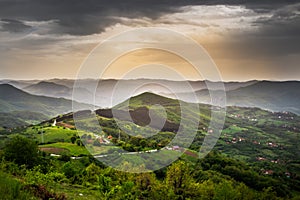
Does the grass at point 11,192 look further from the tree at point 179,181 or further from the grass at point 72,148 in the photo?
the grass at point 72,148

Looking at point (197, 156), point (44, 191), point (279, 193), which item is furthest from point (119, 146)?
point (44, 191)

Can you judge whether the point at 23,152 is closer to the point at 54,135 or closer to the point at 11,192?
the point at 11,192

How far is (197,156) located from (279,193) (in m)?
31.5

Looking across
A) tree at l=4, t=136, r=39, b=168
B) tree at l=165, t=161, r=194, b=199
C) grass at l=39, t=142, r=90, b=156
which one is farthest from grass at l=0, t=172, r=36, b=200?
grass at l=39, t=142, r=90, b=156

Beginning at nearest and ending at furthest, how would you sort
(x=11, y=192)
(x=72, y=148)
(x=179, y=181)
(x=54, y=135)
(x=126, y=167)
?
(x=11, y=192) → (x=179, y=181) → (x=126, y=167) → (x=72, y=148) → (x=54, y=135)

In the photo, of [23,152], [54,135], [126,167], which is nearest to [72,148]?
[54,135]

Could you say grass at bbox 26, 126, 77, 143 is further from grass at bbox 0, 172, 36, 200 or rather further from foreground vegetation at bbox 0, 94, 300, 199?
grass at bbox 0, 172, 36, 200

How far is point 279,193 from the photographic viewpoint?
9244 cm

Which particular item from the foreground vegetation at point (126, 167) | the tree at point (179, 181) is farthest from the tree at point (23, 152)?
the tree at point (179, 181)

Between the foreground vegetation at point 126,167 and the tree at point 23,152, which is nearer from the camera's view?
the foreground vegetation at point 126,167

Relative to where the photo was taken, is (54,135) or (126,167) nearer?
(126,167)

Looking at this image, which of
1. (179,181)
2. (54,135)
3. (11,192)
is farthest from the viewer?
(54,135)

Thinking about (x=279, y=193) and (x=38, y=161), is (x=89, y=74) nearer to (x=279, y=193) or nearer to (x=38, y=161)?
(x=38, y=161)

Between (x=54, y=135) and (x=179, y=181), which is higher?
(x=179, y=181)
